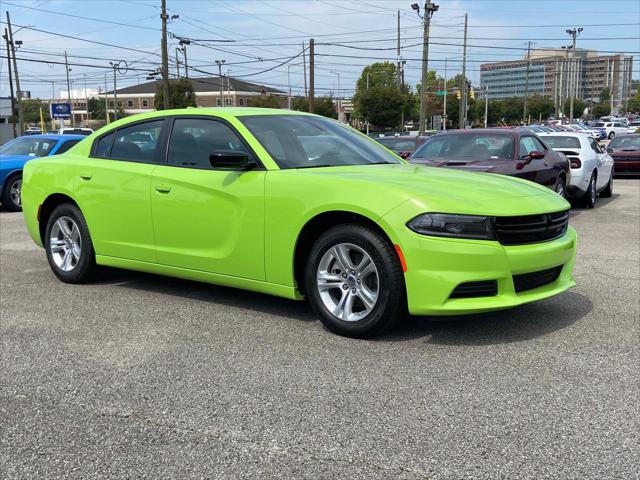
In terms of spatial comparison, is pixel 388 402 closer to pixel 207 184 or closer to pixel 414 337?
pixel 414 337

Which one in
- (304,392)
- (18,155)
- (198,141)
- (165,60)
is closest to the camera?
(304,392)

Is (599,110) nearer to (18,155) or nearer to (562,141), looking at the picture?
(562,141)

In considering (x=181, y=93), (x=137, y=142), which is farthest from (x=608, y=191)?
(x=181, y=93)

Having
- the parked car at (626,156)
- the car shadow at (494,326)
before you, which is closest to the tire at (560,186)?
the car shadow at (494,326)

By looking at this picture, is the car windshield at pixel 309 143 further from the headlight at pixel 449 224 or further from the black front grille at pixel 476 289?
the black front grille at pixel 476 289

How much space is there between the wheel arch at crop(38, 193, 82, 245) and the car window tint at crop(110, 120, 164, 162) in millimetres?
721

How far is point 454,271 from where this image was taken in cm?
403

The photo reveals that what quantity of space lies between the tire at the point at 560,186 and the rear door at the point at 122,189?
7240 mm

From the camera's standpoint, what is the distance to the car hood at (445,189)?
4.15m

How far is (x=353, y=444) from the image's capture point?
2977 millimetres

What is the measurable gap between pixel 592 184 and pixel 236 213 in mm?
9606

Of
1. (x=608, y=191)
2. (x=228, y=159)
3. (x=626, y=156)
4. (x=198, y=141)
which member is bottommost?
(x=608, y=191)

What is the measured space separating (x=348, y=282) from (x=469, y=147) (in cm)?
630

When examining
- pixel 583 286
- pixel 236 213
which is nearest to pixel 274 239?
pixel 236 213
